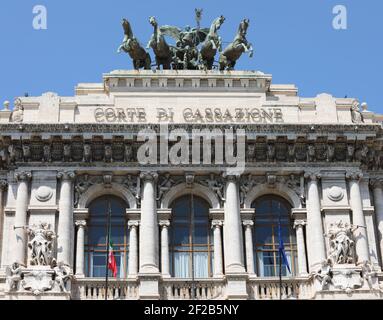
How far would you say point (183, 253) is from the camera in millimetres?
44000

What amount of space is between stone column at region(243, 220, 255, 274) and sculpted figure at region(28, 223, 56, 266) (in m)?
7.58

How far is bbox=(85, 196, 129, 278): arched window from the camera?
4356cm

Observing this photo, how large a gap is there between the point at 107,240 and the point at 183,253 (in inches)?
121

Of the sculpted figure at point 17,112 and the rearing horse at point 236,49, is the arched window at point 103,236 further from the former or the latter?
the rearing horse at point 236,49

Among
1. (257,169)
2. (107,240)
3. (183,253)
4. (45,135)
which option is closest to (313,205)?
(257,169)

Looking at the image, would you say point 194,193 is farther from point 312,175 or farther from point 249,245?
point 312,175

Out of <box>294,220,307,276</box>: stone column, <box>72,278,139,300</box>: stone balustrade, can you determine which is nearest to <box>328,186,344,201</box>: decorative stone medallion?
<box>294,220,307,276</box>: stone column

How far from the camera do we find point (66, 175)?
4425 cm

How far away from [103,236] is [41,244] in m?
2.97

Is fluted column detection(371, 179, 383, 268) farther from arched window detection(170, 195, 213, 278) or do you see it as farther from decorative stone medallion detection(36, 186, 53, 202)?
decorative stone medallion detection(36, 186, 53, 202)

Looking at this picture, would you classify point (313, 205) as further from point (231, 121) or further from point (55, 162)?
point (55, 162)

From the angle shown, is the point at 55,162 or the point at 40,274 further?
the point at 55,162

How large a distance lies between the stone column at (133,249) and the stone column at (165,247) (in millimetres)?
1015

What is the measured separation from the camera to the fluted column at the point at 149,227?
139ft
